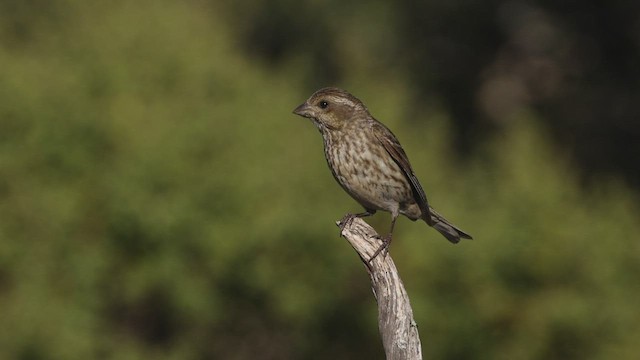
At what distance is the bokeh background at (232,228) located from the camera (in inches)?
352

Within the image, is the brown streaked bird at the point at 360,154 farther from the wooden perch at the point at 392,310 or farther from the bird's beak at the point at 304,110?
the wooden perch at the point at 392,310

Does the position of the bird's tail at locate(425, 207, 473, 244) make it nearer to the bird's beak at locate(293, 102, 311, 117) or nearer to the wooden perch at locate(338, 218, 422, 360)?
the bird's beak at locate(293, 102, 311, 117)

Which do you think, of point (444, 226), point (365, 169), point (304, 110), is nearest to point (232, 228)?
point (444, 226)

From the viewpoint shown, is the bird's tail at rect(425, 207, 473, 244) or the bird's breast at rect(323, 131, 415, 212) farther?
the bird's tail at rect(425, 207, 473, 244)

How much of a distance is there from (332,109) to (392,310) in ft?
4.48

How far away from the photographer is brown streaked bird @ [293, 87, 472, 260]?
6238mm

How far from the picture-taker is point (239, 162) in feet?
31.8

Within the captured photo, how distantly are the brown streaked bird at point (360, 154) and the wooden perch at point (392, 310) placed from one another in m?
0.59

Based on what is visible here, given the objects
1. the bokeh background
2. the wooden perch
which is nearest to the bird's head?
the wooden perch

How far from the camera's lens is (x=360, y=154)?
20.5 feet

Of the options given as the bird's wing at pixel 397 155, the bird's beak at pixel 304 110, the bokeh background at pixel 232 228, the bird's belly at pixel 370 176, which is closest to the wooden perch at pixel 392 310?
the bird's belly at pixel 370 176

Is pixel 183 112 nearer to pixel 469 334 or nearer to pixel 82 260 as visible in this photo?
pixel 82 260

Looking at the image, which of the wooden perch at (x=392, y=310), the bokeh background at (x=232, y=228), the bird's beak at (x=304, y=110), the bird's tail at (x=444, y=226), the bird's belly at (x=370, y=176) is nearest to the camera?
the wooden perch at (x=392, y=310)

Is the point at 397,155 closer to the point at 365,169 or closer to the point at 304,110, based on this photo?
the point at 365,169
